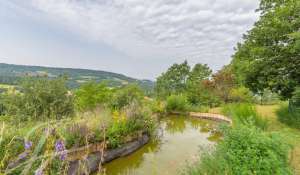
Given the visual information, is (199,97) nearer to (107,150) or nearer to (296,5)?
(296,5)

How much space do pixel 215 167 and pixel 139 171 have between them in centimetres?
194

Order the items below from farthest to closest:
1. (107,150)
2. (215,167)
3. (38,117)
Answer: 1. (38,117)
2. (107,150)
3. (215,167)

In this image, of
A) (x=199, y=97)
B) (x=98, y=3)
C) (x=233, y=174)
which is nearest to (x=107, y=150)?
(x=233, y=174)

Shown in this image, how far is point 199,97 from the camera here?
773 inches

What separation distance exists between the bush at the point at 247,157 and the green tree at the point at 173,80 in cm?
2009

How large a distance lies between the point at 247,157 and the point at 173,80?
21.9 meters

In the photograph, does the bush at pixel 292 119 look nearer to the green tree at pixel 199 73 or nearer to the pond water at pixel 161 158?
the pond water at pixel 161 158

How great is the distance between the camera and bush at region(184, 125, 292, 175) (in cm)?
276

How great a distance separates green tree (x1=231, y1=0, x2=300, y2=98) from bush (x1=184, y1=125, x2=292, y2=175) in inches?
188

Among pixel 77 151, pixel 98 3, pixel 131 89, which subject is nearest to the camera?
pixel 77 151

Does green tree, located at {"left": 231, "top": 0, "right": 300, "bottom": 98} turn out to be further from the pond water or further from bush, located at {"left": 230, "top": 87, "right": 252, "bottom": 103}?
bush, located at {"left": 230, "top": 87, "right": 252, "bottom": 103}

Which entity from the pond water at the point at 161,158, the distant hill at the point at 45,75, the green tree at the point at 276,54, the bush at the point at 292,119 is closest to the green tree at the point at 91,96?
the distant hill at the point at 45,75

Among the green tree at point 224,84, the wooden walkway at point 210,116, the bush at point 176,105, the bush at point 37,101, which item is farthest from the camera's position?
the green tree at point 224,84

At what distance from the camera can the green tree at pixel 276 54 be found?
23.7ft
